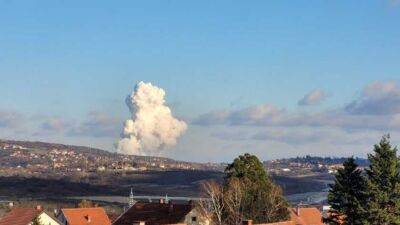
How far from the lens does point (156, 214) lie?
80.2 metres

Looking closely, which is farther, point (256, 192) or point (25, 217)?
point (25, 217)

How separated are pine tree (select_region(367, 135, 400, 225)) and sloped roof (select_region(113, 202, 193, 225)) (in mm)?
27800

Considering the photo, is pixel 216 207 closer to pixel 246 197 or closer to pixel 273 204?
pixel 246 197

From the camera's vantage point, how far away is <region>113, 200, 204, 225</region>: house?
260 ft

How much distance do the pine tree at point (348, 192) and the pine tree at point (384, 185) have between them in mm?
2423

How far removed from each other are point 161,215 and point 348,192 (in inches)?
1033

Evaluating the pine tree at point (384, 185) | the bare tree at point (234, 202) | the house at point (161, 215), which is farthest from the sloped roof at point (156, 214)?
the pine tree at point (384, 185)

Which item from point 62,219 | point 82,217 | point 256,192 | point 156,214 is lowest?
point 62,219

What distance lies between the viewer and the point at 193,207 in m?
81.2

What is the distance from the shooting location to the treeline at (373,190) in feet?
181

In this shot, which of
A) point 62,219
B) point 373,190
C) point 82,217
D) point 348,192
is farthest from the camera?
point 82,217

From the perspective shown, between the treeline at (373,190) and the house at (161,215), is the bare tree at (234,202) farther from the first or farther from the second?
the treeline at (373,190)

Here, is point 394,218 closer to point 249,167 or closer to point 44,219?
point 249,167

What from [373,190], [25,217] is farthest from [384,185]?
[25,217]
